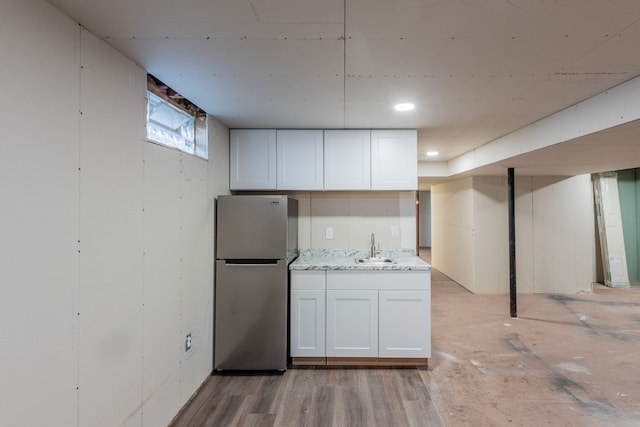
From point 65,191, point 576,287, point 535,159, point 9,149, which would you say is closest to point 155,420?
point 65,191

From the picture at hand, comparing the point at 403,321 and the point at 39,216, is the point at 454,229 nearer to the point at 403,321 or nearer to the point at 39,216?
the point at 403,321

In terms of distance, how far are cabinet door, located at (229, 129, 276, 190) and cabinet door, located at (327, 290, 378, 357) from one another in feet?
4.28

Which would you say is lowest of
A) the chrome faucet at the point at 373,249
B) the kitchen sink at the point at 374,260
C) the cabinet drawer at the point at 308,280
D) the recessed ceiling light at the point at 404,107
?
the cabinet drawer at the point at 308,280

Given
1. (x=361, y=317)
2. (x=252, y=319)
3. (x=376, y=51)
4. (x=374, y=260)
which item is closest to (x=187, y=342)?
(x=252, y=319)

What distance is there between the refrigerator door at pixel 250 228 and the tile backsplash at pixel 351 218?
815 mm

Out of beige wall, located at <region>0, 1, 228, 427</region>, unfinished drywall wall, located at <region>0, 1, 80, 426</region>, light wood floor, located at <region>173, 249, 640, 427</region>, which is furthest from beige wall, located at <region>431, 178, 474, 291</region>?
unfinished drywall wall, located at <region>0, 1, 80, 426</region>

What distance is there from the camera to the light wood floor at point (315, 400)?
2273 mm

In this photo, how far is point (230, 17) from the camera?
142 cm

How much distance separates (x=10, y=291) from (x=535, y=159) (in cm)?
442

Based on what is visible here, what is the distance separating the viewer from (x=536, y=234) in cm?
560

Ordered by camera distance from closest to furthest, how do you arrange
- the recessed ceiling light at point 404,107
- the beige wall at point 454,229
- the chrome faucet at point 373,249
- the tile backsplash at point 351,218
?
1. the recessed ceiling light at point 404,107
2. the chrome faucet at point 373,249
3. the tile backsplash at point 351,218
4. the beige wall at point 454,229

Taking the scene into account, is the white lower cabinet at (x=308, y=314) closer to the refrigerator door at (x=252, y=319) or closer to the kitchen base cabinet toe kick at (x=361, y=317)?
the kitchen base cabinet toe kick at (x=361, y=317)

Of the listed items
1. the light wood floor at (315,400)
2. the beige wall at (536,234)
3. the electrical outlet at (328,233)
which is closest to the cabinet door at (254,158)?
the electrical outlet at (328,233)

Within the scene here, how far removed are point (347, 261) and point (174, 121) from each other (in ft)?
6.66
